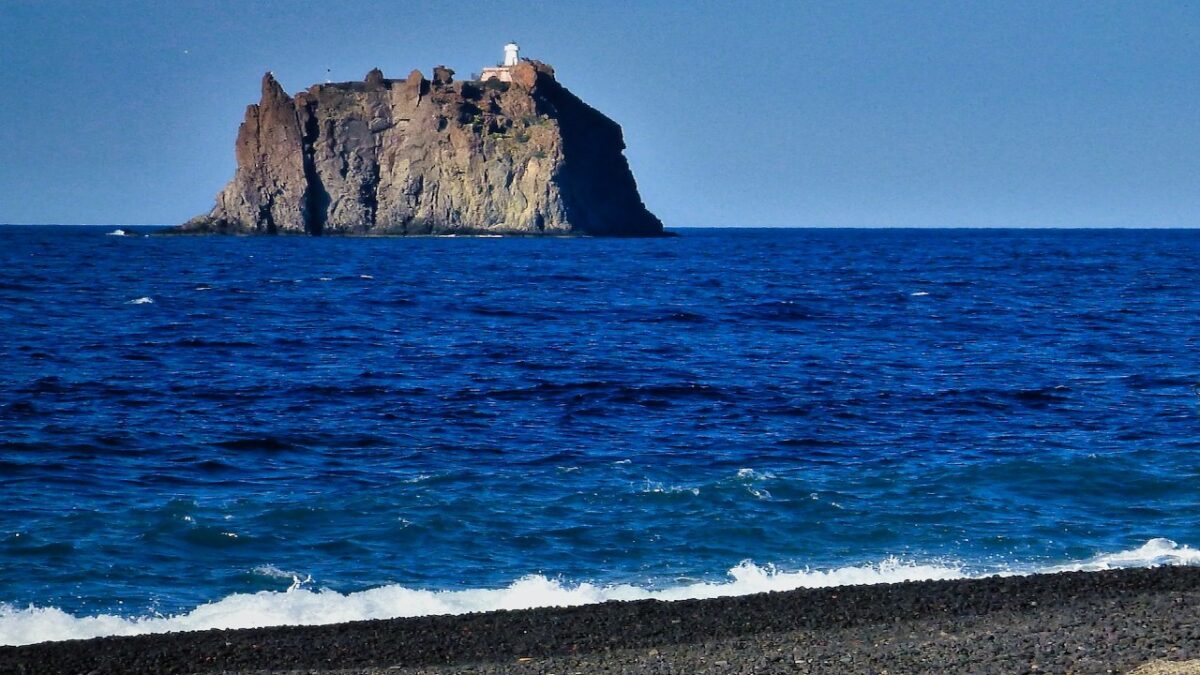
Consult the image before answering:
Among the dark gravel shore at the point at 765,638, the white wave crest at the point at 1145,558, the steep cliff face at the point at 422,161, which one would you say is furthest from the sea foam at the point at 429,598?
the steep cliff face at the point at 422,161

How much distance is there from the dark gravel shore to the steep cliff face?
156m

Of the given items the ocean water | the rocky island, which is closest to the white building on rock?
the rocky island

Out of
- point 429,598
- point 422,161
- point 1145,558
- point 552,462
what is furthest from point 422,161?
point 429,598

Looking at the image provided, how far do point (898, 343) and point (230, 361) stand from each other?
15853 mm

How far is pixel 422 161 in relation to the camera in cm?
17075

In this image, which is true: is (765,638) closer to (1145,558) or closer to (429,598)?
(429,598)

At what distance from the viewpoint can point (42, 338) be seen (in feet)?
111

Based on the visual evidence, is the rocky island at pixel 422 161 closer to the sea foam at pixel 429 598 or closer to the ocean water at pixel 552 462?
the ocean water at pixel 552 462

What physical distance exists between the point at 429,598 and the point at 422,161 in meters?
161

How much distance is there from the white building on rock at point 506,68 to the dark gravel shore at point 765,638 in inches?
7054

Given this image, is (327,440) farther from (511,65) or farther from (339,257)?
(511,65)

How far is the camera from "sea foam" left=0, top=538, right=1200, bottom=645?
1223 centimetres

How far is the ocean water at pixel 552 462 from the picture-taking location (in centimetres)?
1386

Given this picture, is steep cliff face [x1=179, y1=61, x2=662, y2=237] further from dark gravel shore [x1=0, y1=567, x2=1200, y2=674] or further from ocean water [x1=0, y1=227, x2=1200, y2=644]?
dark gravel shore [x1=0, y1=567, x2=1200, y2=674]
